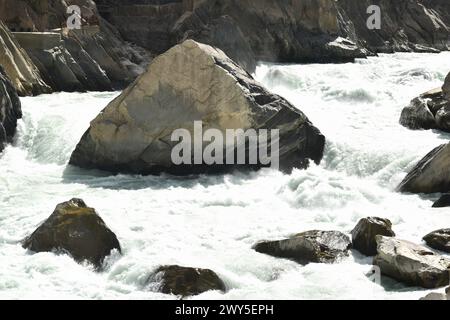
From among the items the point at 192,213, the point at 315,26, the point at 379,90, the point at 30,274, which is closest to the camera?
the point at 30,274

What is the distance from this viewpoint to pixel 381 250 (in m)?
9.19

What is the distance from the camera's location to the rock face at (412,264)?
8.61 m

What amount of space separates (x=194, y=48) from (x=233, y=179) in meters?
2.73

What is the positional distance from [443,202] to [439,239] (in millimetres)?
2070

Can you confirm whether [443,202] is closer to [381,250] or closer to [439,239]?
[439,239]

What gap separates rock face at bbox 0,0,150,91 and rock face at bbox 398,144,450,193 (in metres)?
11.8

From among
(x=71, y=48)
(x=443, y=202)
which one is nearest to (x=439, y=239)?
(x=443, y=202)

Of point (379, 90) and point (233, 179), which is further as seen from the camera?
point (379, 90)

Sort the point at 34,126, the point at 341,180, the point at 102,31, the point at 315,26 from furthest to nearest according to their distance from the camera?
the point at 315,26 → the point at 102,31 → the point at 34,126 → the point at 341,180

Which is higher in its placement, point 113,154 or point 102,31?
point 102,31

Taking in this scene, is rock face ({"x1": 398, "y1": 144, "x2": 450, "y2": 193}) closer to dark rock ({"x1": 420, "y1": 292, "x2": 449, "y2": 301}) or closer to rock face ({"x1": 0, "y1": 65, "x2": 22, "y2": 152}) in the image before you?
dark rock ({"x1": 420, "y1": 292, "x2": 449, "y2": 301})

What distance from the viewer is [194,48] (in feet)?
46.9
